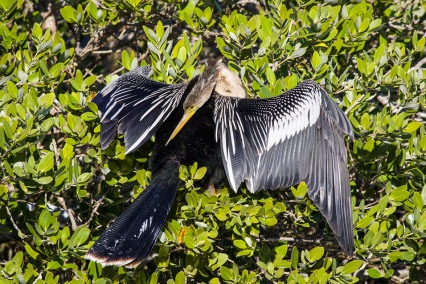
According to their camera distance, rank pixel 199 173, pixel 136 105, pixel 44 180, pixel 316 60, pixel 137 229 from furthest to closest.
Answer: pixel 136 105
pixel 316 60
pixel 199 173
pixel 137 229
pixel 44 180

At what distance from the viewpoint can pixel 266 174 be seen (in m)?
3.68

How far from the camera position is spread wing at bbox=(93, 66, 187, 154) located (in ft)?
12.1

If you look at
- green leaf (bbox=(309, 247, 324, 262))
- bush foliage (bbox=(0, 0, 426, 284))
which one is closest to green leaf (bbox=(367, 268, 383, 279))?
bush foliage (bbox=(0, 0, 426, 284))

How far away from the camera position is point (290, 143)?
12.6 feet

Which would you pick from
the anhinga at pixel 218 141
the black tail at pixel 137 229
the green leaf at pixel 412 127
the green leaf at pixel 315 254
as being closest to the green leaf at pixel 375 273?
the anhinga at pixel 218 141

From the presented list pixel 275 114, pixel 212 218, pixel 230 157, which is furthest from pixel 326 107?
pixel 212 218

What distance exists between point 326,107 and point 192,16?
1.05 meters

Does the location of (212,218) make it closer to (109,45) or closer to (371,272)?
(371,272)

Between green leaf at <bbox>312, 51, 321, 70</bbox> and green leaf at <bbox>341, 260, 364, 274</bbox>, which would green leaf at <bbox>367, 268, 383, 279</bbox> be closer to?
green leaf at <bbox>341, 260, 364, 274</bbox>

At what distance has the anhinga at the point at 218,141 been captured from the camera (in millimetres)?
3482

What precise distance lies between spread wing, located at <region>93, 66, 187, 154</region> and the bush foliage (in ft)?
0.27

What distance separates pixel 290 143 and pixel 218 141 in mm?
444

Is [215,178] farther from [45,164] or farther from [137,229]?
[45,164]

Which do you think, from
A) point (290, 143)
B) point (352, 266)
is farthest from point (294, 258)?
point (290, 143)
